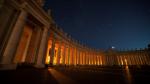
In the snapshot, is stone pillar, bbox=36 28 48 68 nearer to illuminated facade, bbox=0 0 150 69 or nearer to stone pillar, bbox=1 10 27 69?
illuminated facade, bbox=0 0 150 69

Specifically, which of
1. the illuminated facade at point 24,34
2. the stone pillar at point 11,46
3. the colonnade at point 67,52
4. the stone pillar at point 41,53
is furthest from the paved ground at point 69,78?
the colonnade at point 67,52

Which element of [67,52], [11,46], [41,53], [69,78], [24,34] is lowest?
[69,78]

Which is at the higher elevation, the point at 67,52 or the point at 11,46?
the point at 67,52

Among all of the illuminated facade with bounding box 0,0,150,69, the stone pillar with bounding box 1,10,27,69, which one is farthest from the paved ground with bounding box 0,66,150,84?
the illuminated facade with bounding box 0,0,150,69

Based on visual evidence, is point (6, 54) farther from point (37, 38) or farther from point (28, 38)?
point (28, 38)

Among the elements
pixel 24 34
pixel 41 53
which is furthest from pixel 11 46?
pixel 24 34

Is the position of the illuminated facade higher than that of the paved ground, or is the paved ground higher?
the illuminated facade

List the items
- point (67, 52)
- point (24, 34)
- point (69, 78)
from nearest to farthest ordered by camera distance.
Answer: point (69, 78) → point (24, 34) → point (67, 52)

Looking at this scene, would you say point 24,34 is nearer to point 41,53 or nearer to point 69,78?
point 41,53

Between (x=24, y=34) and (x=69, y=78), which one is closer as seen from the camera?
(x=69, y=78)

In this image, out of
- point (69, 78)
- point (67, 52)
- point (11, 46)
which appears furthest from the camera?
point (67, 52)

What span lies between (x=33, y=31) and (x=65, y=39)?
12925mm

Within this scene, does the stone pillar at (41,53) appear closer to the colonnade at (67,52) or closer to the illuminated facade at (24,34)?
the illuminated facade at (24,34)

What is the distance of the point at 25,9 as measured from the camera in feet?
37.9
